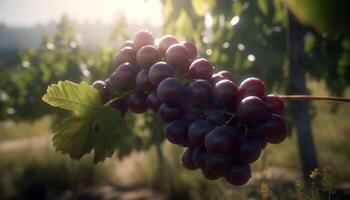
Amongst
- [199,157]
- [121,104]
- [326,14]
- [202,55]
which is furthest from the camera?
[202,55]

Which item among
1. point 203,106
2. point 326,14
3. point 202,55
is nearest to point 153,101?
point 203,106

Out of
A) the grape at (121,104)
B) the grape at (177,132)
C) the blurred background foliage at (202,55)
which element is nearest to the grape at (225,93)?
the grape at (177,132)

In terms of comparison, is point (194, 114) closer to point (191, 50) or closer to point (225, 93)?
point (225, 93)

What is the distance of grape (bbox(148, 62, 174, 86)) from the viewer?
1141mm

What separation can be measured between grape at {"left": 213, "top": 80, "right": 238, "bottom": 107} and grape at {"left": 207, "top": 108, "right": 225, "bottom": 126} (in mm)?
18

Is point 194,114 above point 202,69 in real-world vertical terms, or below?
below

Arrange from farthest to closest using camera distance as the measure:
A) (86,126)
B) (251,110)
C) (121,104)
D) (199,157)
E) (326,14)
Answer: (121,104)
(86,126)
(199,157)
(251,110)
(326,14)

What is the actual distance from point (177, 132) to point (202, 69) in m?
0.16

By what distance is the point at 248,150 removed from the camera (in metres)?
0.98

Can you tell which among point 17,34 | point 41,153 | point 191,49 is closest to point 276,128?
point 191,49

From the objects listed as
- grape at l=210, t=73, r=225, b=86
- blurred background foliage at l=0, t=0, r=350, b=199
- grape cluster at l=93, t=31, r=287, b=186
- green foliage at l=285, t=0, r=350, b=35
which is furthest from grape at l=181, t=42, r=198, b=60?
blurred background foliage at l=0, t=0, r=350, b=199

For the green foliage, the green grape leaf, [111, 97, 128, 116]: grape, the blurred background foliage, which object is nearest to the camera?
the green foliage

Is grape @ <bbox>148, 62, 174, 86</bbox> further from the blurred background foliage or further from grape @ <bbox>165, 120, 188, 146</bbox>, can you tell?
the blurred background foliage

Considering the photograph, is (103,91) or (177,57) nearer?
(177,57)
